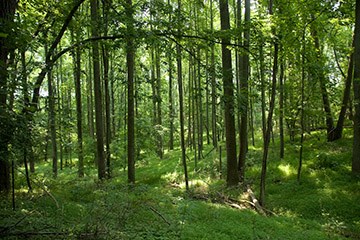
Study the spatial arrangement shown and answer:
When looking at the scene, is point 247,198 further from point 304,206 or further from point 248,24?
point 248,24

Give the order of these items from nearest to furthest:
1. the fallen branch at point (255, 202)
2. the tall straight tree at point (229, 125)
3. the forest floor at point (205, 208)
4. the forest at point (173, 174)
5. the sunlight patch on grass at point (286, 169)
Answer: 1. the forest at point (173, 174)
2. the forest floor at point (205, 208)
3. the fallen branch at point (255, 202)
4. the tall straight tree at point (229, 125)
5. the sunlight patch on grass at point (286, 169)

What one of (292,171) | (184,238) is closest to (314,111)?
(292,171)

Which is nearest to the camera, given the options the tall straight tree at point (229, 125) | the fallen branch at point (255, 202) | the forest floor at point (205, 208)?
the forest floor at point (205, 208)

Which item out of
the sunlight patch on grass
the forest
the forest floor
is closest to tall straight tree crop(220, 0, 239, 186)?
the forest

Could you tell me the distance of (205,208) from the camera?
Answer: 7559 millimetres

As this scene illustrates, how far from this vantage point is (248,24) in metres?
6.43

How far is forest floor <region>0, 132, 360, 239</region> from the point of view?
4.92m

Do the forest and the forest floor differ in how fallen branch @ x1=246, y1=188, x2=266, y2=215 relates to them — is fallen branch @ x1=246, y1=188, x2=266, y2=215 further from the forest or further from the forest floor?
the forest floor

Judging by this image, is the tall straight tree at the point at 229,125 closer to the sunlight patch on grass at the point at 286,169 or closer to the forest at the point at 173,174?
the forest at the point at 173,174

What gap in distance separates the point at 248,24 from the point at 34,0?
5307mm

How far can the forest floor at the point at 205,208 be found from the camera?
16.1ft

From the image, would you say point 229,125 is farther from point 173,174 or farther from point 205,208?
point 173,174

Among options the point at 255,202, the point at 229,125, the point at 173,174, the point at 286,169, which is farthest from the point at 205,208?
the point at 173,174

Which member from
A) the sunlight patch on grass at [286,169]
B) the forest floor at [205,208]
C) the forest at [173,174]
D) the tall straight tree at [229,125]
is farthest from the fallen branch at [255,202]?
the sunlight patch on grass at [286,169]
